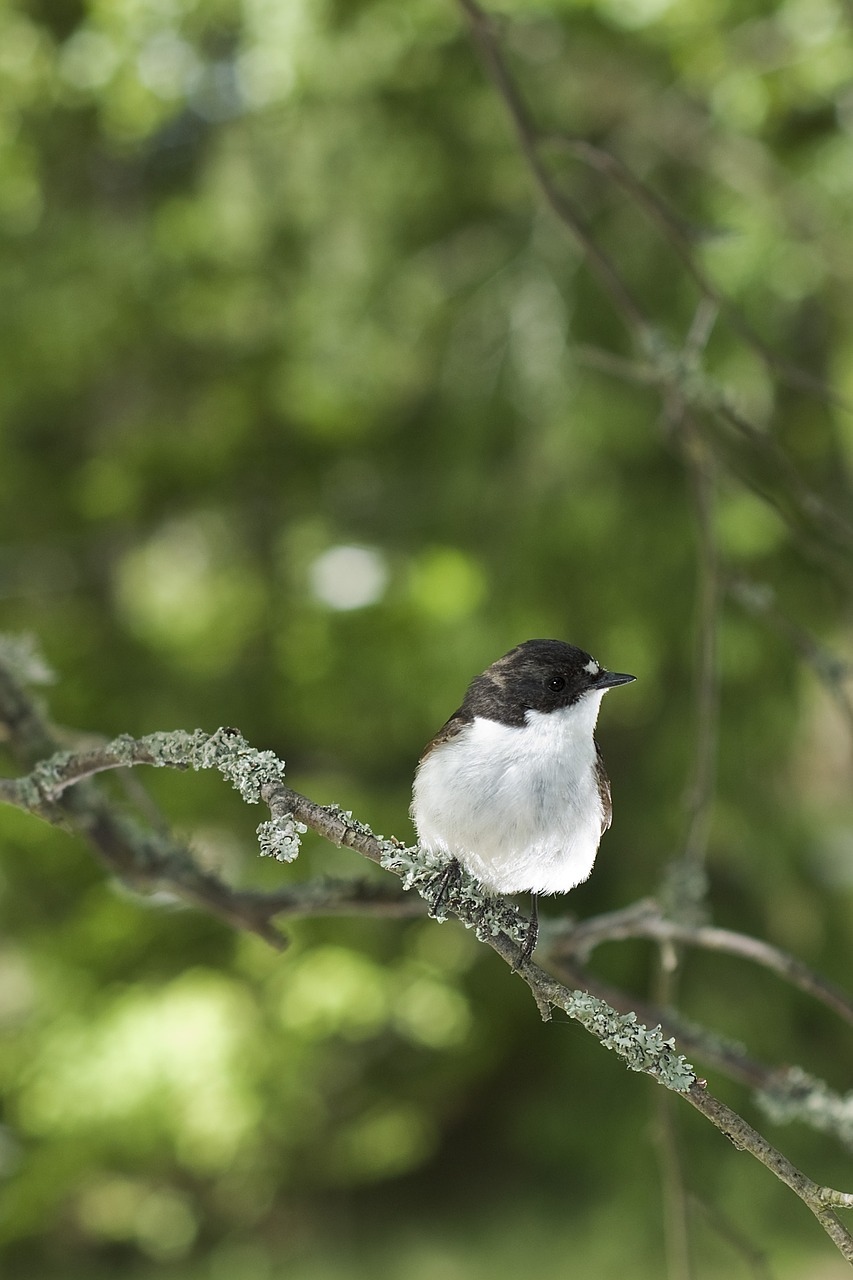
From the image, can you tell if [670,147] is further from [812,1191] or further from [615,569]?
[812,1191]

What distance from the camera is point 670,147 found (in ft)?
16.9

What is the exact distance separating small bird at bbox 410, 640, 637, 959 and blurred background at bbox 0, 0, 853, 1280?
267cm

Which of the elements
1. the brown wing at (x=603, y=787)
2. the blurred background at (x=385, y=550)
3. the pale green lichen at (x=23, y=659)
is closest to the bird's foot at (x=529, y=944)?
the brown wing at (x=603, y=787)

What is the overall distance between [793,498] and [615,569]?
2680mm

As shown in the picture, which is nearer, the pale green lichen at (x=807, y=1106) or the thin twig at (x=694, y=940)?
the thin twig at (x=694, y=940)

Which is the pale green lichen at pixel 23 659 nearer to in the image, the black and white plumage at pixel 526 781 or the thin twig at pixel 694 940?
the black and white plumage at pixel 526 781

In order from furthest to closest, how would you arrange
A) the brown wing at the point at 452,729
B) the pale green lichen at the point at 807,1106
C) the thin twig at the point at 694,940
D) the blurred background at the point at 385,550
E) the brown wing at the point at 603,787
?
the blurred background at the point at 385,550 < the pale green lichen at the point at 807,1106 < the thin twig at the point at 694,940 < the brown wing at the point at 452,729 < the brown wing at the point at 603,787

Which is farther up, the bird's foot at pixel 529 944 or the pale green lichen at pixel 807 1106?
the pale green lichen at pixel 807 1106

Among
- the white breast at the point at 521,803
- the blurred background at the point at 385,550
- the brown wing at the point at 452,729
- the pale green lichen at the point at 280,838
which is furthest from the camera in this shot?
the blurred background at the point at 385,550

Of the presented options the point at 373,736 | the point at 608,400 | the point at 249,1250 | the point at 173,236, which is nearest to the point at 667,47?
the point at 608,400

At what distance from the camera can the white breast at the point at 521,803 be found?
0.99m

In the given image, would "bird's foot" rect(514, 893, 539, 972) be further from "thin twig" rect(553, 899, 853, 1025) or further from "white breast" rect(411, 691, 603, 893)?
"thin twig" rect(553, 899, 853, 1025)

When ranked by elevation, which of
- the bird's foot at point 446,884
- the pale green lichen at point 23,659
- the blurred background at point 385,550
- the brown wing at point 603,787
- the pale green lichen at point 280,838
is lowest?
the pale green lichen at point 280,838

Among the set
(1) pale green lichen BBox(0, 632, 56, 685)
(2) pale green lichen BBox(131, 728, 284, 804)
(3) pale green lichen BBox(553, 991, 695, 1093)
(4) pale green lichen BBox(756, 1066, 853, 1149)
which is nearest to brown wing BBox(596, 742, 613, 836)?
(3) pale green lichen BBox(553, 991, 695, 1093)
